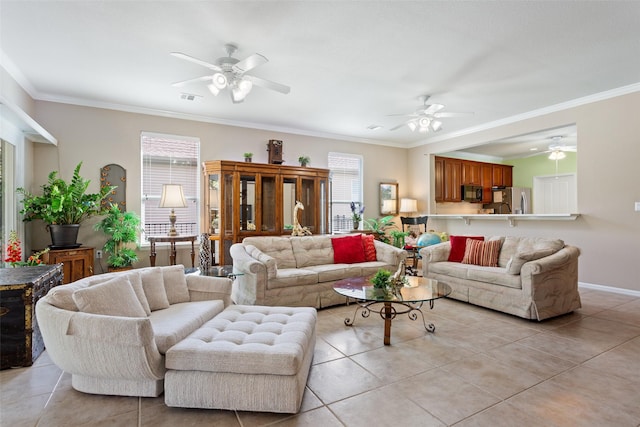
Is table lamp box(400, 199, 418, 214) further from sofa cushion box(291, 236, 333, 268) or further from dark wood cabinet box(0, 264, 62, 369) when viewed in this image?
dark wood cabinet box(0, 264, 62, 369)

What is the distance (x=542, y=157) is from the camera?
8.24 meters

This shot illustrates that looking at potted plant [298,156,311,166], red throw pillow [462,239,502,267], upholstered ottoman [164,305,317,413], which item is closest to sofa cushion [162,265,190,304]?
upholstered ottoman [164,305,317,413]

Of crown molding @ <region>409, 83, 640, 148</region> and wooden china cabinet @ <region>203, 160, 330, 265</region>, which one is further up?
crown molding @ <region>409, 83, 640, 148</region>

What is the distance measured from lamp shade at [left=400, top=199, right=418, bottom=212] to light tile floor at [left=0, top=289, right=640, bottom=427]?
4.31 metres

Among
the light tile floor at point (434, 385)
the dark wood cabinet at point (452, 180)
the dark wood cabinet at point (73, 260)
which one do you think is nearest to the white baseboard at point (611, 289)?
the light tile floor at point (434, 385)

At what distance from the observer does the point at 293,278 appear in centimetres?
369

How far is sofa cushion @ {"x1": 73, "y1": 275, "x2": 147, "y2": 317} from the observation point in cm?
197

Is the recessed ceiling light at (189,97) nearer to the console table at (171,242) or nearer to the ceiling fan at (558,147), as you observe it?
the console table at (171,242)

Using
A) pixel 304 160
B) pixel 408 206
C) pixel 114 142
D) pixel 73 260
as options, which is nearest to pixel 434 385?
pixel 73 260

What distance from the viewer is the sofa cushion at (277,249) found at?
13.8 ft

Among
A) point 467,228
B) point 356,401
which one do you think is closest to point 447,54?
point 356,401

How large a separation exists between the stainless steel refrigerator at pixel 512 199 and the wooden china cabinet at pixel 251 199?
210 inches

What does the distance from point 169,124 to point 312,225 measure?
2.95m

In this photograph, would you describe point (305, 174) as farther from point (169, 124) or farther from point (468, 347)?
point (468, 347)
